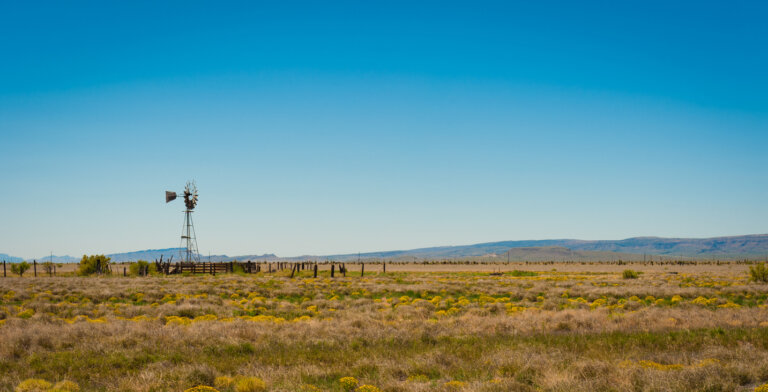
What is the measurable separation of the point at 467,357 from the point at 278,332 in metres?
5.42

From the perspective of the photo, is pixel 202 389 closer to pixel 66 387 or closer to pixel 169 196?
pixel 66 387

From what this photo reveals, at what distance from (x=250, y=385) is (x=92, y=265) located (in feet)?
171

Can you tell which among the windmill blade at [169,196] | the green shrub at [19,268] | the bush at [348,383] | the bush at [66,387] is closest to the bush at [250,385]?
the bush at [348,383]

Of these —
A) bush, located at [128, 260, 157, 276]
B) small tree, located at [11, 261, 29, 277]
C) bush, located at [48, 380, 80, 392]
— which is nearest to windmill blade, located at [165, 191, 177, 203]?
bush, located at [128, 260, 157, 276]

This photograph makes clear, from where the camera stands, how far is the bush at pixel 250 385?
26.0 ft

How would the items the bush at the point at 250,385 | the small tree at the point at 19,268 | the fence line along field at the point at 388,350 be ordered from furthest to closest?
the small tree at the point at 19,268, the fence line along field at the point at 388,350, the bush at the point at 250,385

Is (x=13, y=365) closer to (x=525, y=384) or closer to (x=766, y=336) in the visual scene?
(x=525, y=384)

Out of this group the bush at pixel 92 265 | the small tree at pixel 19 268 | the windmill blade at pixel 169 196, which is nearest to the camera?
the bush at pixel 92 265

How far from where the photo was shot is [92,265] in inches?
2024

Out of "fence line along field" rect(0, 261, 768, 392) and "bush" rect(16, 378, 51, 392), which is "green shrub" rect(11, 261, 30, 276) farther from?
"bush" rect(16, 378, 51, 392)

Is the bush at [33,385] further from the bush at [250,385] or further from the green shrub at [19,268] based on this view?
the green shrub at [19,268]

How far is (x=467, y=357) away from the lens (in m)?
10.3

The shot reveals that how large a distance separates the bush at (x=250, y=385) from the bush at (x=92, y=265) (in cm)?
→ 5092

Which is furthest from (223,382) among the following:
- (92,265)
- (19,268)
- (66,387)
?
(19,268)
